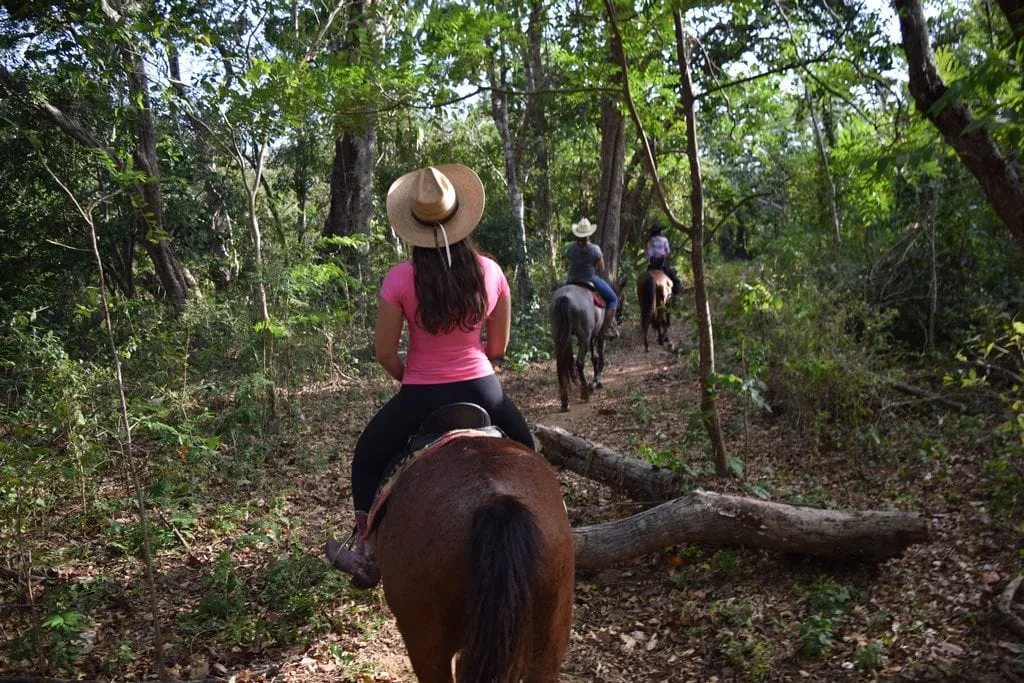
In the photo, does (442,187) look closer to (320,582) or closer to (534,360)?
(320,582)

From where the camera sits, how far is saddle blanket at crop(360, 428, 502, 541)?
295 cm

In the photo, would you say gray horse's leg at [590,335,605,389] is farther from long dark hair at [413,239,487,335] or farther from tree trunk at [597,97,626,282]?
long dark hair at [413,239,487,335]

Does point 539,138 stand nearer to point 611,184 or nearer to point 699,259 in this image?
point 611,184

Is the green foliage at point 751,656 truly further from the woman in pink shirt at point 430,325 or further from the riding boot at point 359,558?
the riding boot at point 359,558

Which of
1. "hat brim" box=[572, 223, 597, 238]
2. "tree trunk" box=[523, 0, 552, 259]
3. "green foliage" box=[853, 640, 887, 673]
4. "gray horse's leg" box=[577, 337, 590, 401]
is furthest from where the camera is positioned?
"tree trunk" box=[523, 0, 552, 259]

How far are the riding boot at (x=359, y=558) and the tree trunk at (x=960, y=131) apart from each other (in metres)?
3.63

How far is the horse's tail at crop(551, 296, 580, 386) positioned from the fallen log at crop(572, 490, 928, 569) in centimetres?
495

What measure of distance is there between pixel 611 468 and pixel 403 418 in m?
3.09

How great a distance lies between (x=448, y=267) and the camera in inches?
128

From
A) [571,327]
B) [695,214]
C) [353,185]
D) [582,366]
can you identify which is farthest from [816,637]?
[353,185]

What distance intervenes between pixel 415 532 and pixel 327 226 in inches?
502

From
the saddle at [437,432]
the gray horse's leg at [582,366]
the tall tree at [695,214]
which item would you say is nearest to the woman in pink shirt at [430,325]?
the saddle at [437,432]

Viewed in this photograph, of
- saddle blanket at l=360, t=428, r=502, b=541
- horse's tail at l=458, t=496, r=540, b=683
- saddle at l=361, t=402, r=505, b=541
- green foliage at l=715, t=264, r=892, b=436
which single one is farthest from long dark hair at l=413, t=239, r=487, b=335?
green foliage at l=715, t=264, r=892, b=436

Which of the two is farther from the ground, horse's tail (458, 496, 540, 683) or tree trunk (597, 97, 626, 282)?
tree trunk (597, 97, 626, 282)
